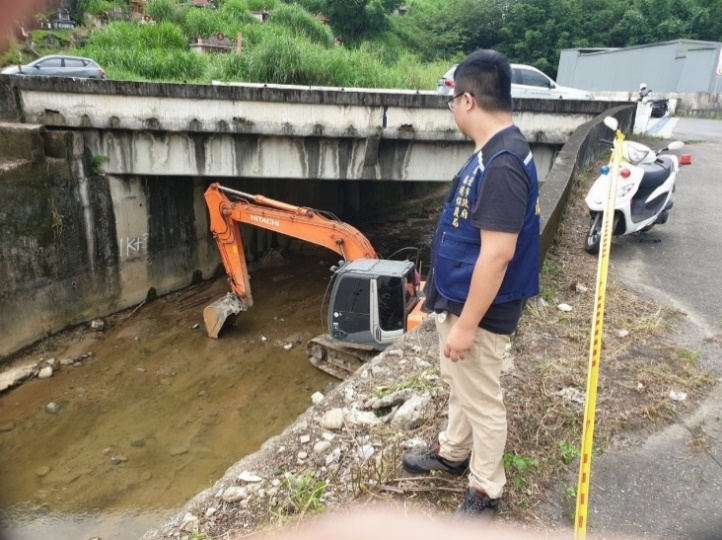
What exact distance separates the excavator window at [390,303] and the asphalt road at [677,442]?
309 cm

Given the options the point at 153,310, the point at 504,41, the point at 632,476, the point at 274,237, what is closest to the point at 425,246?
the point at 274,237

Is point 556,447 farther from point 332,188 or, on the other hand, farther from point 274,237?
point 332,188

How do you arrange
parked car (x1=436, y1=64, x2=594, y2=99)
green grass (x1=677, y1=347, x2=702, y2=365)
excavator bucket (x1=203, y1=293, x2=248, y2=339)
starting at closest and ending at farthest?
green grass (x1=677, y1=347, x2=702, y2=365) < excavator bucket (x1=203, y1=293, x2=248, y2=339) < parked car (x1=436, y1=64, x2=594, y2=99)

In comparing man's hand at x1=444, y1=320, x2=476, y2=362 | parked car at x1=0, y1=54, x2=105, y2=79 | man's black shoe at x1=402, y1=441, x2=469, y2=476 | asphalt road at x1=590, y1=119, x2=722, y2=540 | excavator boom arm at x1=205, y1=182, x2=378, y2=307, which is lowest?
excavator boom arm at x1=205, y1=182, x2=378, y2=307

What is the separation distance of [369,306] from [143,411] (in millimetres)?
3947

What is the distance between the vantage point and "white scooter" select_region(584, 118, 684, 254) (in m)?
6.36

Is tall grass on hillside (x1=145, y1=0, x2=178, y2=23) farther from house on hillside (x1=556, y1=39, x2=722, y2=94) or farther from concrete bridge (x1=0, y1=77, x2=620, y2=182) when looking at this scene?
house on hillside (x1=556, y1=39, x2=722, y2=94)

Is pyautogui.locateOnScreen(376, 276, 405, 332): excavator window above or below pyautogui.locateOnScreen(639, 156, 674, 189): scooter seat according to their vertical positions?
below

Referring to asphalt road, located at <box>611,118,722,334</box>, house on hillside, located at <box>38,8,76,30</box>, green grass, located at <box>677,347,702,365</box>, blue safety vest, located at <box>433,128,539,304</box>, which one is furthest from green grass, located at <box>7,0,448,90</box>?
house on hillside, located at <box>38,8,76,30</box>

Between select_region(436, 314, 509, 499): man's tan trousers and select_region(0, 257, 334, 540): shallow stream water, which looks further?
select_region(0, 257, 334, 540): shallow stream water

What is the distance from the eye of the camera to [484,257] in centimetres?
211

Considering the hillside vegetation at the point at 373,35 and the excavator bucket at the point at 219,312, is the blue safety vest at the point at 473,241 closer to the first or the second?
the excavator bucket at the point at 219,312

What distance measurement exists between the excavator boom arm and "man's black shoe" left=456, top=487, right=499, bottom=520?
7416 millimetres

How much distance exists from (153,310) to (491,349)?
10791 mm
